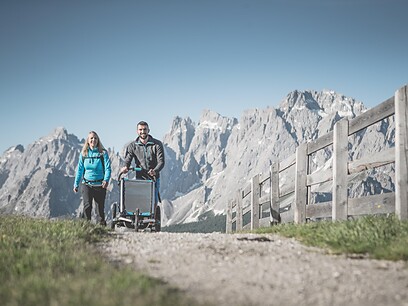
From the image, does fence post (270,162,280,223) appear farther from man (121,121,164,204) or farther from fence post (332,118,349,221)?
fence post (332,118,349,221)

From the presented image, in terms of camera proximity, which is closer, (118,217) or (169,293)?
(169,293)

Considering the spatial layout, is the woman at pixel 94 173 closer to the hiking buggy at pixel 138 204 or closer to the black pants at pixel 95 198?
the black pants at pixel 95 198

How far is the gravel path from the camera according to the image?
3.75 m

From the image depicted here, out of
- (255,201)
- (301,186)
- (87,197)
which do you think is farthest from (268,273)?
(255,201)

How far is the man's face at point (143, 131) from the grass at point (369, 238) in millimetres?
6440

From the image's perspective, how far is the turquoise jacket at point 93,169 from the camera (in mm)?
11250

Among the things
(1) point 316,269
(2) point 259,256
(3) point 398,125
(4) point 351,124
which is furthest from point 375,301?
(4) point 351,124

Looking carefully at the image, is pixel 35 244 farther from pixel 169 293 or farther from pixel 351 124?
pixel 351 124

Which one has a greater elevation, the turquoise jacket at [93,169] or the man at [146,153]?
the man at [146,153]

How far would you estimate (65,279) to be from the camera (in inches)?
158

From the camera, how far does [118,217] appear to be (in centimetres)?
1172

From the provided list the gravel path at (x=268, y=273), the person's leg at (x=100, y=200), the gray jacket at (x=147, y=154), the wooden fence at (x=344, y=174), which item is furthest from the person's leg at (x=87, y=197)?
the wooden fence at (x=344, y=174)

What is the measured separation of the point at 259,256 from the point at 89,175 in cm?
687

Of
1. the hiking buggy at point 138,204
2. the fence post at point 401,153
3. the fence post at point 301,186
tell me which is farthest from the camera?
the hiking buggy at point 138,204
